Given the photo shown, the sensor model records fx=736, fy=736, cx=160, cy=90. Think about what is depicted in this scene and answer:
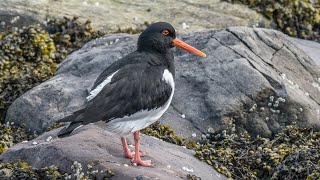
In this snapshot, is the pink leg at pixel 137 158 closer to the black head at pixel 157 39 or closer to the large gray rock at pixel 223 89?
the black head at pixel 157 39

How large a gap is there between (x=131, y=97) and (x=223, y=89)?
2.64 m

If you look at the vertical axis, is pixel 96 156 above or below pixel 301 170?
above

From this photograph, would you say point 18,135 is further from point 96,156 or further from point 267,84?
point 267,84

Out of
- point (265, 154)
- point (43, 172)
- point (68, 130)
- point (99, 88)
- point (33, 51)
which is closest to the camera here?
point (68, 130)

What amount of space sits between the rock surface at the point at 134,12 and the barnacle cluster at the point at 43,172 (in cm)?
595

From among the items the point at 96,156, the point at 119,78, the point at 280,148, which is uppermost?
the point at 119,78

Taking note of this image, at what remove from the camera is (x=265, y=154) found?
9750mm

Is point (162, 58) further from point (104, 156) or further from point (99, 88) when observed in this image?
point (104, 156)

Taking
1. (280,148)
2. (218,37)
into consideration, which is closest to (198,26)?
(218,37)

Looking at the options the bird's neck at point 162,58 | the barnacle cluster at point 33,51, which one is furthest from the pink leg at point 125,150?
the barnacle cluster at point 33,51

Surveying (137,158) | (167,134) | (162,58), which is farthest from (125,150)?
(167,134)

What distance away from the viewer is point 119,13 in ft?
47.9

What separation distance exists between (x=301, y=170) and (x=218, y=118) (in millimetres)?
1679

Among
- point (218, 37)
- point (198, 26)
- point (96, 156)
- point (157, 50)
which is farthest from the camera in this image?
point (198, 26)
